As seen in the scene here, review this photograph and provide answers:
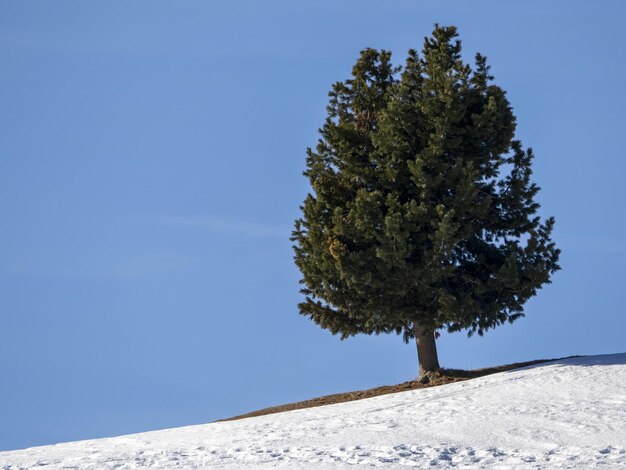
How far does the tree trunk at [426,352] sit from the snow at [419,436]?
10.9 feet

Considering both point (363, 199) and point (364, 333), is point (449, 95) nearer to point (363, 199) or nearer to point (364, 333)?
point (363, 199)

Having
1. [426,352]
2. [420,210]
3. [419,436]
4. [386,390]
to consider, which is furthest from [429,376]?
[419,436]

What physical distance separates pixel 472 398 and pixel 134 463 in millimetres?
8107

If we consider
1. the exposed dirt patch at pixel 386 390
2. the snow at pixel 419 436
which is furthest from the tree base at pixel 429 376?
the snow at pixel 419 436

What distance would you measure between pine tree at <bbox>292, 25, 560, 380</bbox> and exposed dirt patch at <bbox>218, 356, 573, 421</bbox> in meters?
0.67

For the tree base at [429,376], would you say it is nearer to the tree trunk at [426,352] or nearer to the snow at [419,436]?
the tree trunk at [426,352]

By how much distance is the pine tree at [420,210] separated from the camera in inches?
898

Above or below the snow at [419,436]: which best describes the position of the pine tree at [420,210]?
above

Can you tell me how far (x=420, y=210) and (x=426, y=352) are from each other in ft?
15.8

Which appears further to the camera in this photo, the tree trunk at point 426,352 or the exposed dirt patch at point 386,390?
the tree trunk at point 426,352

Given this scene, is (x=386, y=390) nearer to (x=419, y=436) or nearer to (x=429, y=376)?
(x=429, y=376)

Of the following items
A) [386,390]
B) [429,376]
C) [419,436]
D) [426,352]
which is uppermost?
[426,352]

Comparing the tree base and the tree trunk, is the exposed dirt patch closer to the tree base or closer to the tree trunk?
the tree base

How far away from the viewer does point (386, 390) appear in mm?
23844
